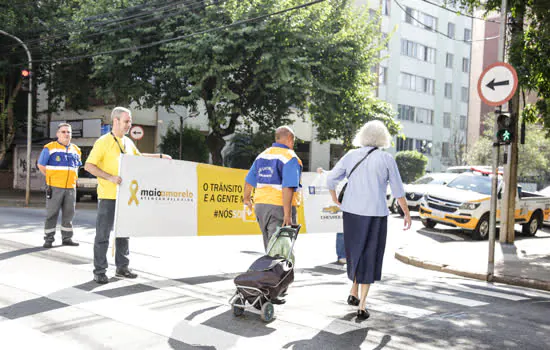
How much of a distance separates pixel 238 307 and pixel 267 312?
0.32 m

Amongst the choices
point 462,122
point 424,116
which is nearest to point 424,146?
point 424,116

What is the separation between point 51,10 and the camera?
1077 inches

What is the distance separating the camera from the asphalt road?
4891 millimetres

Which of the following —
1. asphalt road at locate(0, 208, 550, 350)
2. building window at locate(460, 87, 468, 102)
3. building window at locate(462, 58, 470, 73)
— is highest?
building window at locate(462, 58, 470, 73)

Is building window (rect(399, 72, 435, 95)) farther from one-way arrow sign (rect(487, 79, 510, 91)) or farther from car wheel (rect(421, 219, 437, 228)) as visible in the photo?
one-way arrow sign (rect(487, 79, 510, 91))

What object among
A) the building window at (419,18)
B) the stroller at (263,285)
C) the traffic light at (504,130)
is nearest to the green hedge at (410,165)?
the building window at (419,18)

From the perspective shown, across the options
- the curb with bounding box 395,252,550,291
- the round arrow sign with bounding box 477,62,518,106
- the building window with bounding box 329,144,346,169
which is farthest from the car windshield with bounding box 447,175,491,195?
the building window with bounding box 329,144,346,169

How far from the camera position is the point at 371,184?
586 cm

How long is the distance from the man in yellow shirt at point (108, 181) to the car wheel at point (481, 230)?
10839 millimetres

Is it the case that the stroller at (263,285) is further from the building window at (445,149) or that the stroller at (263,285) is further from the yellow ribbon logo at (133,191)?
the building window at (445,149)

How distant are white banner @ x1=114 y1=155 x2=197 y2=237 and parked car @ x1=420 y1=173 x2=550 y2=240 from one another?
9274 mm

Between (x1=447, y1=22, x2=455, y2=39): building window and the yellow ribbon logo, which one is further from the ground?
(x1=447, y1=22, x2=455, y2=39): building window

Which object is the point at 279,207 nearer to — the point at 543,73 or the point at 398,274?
the point at 398,274

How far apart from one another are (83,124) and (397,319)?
95.5 ft
